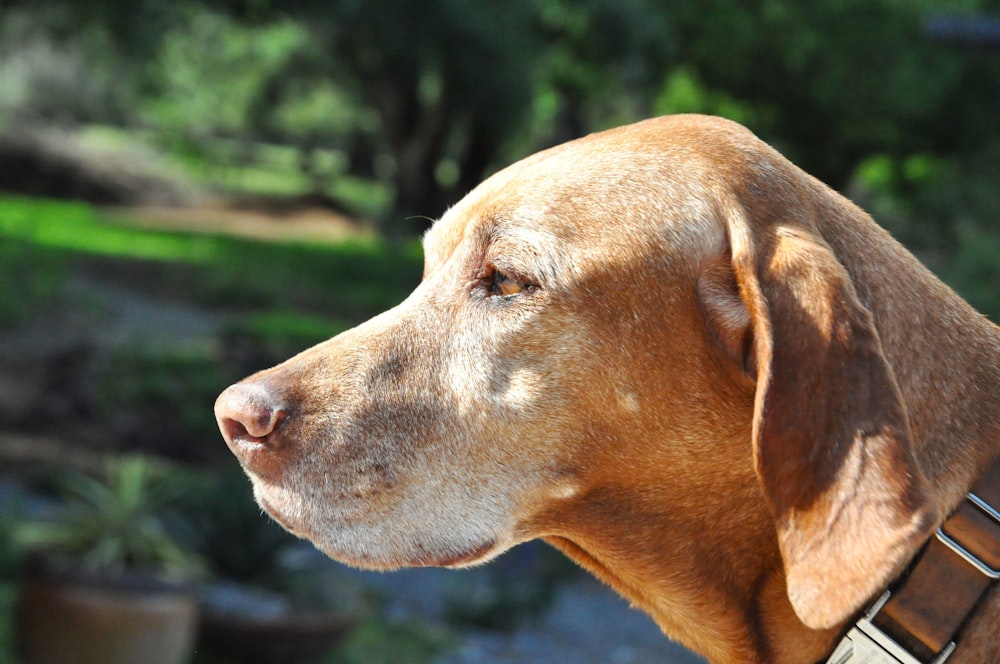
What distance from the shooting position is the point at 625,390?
7.18ft

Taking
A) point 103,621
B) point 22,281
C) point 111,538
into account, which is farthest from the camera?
point 22,281

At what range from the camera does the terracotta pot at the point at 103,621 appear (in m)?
5.54

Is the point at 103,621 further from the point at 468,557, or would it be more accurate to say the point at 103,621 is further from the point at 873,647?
the point at 873,647

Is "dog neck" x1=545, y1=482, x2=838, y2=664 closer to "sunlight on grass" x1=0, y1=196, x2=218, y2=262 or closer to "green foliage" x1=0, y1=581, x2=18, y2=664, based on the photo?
"green foliage" x1=0, y1=581, x2=18, y2=664

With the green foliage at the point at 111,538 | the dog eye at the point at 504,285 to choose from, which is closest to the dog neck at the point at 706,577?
the dog eye at the point at 504,285

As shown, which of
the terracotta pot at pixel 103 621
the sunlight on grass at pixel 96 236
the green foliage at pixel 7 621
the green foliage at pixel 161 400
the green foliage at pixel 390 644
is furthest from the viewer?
the sunlight on grass at pixel 96 236

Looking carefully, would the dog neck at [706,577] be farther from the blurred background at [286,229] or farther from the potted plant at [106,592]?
the potted plant at [106,592]

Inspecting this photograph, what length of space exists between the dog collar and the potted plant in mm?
4357

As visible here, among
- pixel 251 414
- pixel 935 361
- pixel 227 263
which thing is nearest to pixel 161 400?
pixel 227 263

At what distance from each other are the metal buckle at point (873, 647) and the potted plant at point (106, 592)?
169 inches

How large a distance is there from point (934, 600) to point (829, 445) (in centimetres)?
30

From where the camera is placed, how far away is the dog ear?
183cm

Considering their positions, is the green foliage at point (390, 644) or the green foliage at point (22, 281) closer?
the green foliage at point (390, 644)

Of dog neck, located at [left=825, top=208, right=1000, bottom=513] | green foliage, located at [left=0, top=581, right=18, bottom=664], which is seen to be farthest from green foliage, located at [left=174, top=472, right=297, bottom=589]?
dog neck, located at [left=825, top=208, right=1000, bottom=513]
